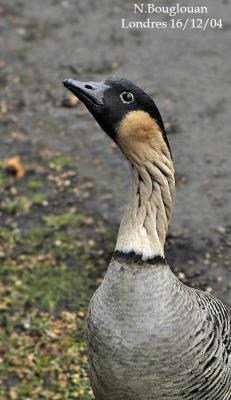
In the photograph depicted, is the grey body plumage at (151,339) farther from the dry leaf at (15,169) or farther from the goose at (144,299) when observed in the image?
the dry leaf at (15,169)

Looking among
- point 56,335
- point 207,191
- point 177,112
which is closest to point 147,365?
point 56,335

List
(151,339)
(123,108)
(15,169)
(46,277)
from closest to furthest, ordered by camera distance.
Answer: (123,108) < (151,339) < (46,277) < (15,169)

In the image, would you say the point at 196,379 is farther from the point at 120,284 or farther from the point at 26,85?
the point at 26,85

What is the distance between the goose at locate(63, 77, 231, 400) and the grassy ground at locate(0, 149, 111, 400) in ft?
5.99

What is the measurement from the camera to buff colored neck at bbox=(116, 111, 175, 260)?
12.4 feet

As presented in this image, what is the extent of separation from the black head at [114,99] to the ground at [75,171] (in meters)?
2.74

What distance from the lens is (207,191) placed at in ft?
24.7

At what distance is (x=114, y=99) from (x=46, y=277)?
3.32 m

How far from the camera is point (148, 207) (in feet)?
12.7

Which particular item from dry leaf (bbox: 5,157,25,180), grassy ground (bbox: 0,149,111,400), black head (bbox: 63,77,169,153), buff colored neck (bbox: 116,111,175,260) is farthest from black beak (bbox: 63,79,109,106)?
dry leaf (bbox: 5,157,25,180)

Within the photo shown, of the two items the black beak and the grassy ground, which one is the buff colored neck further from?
the grassy ground

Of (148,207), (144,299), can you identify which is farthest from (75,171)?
(144,299)

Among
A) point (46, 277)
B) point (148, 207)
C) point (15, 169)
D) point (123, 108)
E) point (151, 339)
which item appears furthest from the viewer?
point (15, 169)

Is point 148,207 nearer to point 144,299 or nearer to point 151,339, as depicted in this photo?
point 144,299
